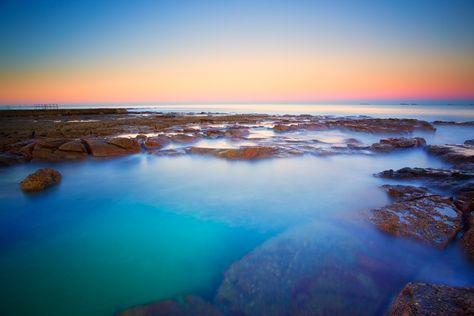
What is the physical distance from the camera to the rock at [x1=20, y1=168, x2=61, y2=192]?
21.7ft

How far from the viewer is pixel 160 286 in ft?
10.8

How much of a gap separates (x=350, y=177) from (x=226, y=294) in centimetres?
646

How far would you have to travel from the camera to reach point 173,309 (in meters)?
2.80

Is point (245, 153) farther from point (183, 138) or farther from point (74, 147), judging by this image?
point (74, 147)

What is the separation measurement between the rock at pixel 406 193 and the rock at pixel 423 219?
13 cm

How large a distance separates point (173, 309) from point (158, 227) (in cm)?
241

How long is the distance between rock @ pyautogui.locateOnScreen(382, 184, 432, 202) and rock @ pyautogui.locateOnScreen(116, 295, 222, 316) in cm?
511

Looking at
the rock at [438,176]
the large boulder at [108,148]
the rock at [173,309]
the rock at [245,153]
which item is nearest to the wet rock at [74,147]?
the large boulder at [108,148]

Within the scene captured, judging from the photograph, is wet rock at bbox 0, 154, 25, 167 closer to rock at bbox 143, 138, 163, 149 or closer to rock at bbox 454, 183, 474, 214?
rock at bbox 143, 138, 163, 149

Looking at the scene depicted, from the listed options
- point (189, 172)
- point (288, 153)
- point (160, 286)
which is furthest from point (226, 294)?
point (288, 153)

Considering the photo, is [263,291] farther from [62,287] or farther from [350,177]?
[350,177]

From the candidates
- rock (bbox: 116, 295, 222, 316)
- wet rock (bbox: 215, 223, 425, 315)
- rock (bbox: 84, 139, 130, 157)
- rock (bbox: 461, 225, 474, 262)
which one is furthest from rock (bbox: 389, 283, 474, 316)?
rock (bbox: 84, 139, 130, 157)

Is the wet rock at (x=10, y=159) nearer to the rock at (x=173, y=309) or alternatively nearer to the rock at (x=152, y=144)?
the rock at (x=152, y=144)

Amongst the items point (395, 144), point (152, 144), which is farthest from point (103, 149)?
point (395, 144)
